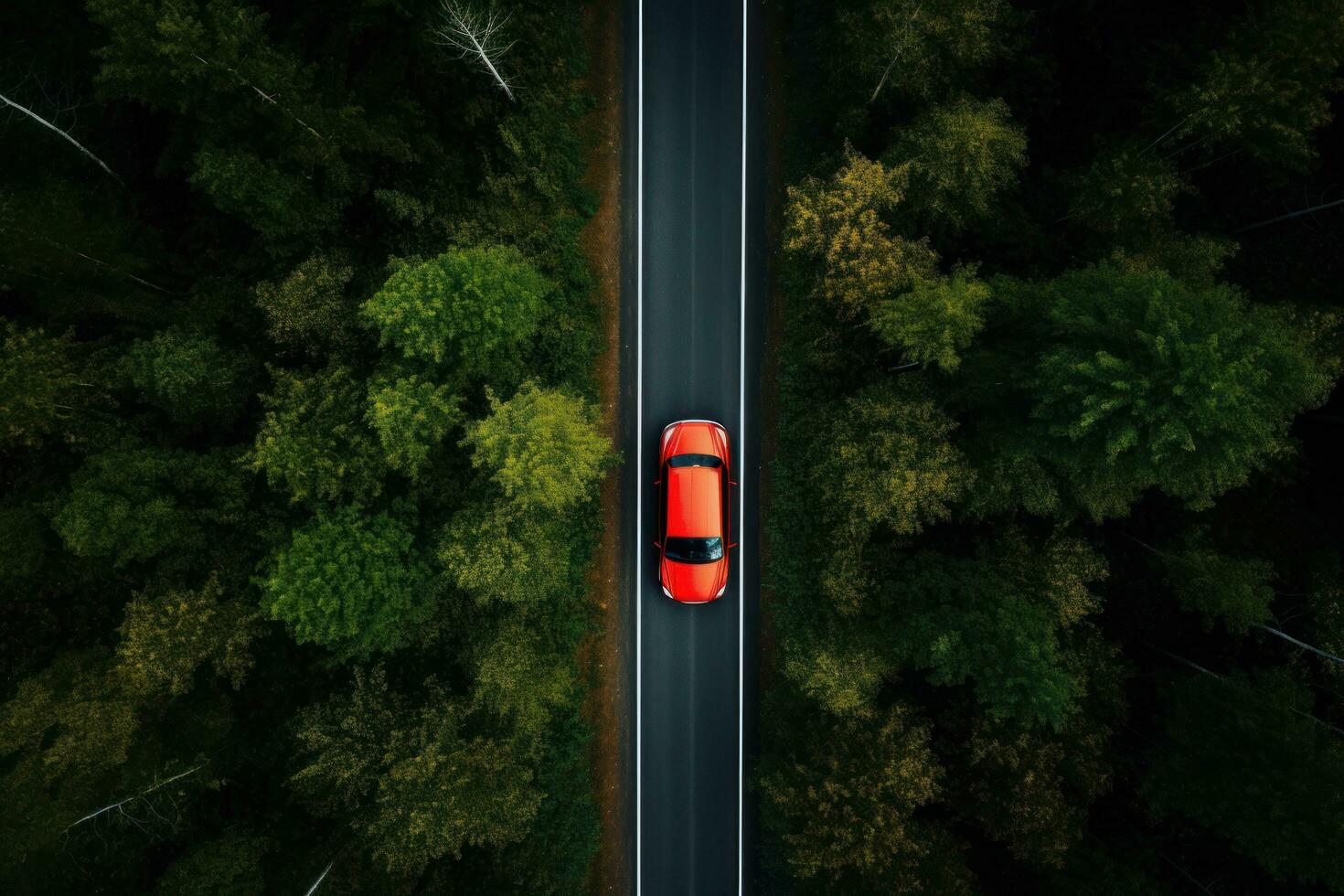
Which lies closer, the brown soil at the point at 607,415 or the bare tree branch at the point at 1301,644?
the bare tree branch at the point at 1301,644

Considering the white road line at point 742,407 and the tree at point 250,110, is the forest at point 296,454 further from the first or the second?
the white road line at point 742,407

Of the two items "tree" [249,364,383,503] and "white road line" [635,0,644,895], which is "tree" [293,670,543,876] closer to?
"white road line" [635,0,644,895]

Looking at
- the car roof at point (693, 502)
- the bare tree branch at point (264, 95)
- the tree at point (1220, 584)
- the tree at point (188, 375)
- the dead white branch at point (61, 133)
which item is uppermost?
the dead white branch at point (61, 133)

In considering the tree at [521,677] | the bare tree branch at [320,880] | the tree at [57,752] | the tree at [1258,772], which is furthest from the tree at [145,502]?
the tree at [1258,772]

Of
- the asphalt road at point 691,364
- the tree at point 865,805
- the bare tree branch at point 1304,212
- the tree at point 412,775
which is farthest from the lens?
the asphalt road at point 691,364

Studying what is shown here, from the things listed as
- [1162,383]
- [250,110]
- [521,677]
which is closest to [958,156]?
[1162,383]

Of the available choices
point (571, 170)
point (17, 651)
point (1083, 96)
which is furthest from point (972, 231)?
point (17, 651)

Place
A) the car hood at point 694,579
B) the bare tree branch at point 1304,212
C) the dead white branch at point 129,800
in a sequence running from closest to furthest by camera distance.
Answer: the dead white branch at point 129,800 < the bare tree branch at point 1304,212 < the car hood at point 694,579

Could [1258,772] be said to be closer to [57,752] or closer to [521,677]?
[521,677]
